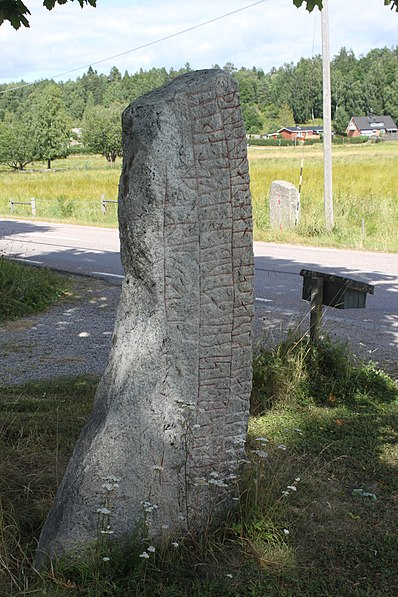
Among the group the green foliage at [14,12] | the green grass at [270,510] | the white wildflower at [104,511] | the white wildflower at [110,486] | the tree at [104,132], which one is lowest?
the green grass at [270,510]

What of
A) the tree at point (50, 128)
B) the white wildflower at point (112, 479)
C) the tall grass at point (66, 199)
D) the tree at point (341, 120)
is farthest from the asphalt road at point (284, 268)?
the tree at point (341, 120)

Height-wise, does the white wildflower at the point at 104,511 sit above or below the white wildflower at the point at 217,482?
above

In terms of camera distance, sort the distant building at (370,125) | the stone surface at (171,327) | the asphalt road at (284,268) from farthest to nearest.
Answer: the distant building at (370,125)
the asphalt road at (284,268)
the stone surface at (171,327)

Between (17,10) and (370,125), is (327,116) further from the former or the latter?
(370,125)

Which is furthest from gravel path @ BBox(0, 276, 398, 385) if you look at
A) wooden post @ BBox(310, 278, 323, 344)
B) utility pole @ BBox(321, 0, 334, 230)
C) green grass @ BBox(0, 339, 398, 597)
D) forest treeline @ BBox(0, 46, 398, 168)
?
forest treeline @ BBox(0, 46, 398, 168)

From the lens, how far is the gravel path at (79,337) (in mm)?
7273

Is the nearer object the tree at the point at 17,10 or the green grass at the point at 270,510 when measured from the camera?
the green grass at the point at 270,510

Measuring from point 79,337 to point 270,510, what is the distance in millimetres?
5246

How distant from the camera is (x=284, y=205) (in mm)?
19016

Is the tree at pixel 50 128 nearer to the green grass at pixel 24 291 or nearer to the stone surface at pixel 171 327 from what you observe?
the green grass at pixel 24 291

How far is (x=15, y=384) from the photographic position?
6738 millimetres

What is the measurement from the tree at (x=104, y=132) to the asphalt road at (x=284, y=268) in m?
57.2

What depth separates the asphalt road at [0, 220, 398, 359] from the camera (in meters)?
8.88

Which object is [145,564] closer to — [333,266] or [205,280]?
[205,280]
